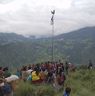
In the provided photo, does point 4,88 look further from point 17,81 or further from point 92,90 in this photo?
point 92,90

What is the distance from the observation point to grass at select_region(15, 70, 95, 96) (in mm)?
23781

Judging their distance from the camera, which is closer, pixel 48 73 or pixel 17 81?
pixel 17 81

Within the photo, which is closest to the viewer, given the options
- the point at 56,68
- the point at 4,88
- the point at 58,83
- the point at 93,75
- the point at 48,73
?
the point at 4,88

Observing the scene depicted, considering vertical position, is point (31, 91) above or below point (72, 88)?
above

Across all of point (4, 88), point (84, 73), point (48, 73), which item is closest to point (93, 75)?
point (84, 73)

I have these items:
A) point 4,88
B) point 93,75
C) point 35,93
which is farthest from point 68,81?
point 4,88

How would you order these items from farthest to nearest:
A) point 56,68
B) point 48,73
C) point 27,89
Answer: point 56,68 → point 48,73 → point 27,89

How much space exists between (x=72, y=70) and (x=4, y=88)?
20088 millimetres

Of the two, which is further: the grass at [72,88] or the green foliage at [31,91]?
the grass at [72,88]

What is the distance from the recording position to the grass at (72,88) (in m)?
Answer: 23.8

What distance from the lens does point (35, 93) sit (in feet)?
78.8

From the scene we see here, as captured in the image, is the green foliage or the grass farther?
the grass

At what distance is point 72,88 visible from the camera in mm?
28125

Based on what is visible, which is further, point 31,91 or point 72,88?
point 72,88
